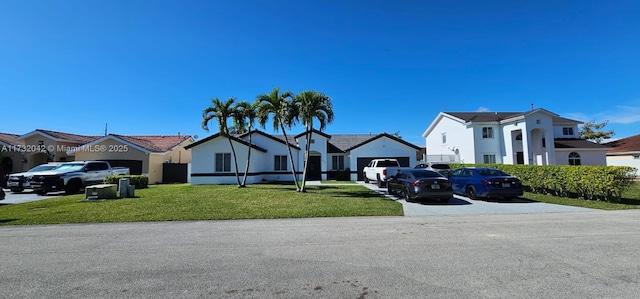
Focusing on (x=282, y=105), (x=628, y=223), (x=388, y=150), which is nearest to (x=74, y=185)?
(x=282, y=105)

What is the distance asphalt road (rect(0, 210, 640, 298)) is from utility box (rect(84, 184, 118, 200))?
570 centimetres

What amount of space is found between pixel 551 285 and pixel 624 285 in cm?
97

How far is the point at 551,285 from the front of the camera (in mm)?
3930

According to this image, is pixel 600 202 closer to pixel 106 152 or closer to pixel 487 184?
pixel 487 184

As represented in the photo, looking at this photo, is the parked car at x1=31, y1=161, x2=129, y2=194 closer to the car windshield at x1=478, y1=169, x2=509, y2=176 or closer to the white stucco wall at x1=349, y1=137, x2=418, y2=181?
the white stucco wall at x1=349, y1=137, x2=418, y2=181

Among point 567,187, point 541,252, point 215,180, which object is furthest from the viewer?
point 215,180

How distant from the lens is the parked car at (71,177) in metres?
16.7

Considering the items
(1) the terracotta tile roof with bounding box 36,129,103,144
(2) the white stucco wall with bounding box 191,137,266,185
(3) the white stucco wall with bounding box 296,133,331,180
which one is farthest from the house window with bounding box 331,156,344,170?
(1) the terracotta tile roof with bounding box 36,129,103,144

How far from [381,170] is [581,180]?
A: 32.2 feet

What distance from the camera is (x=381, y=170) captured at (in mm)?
19141

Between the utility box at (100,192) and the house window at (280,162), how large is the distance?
1302 cm

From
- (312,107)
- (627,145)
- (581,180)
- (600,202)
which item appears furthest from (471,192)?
(627,145)

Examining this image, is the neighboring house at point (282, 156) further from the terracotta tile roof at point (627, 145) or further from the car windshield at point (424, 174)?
the terracotta tile roof at point (627, 145)

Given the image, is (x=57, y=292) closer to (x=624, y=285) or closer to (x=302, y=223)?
(x=302, y=223)
